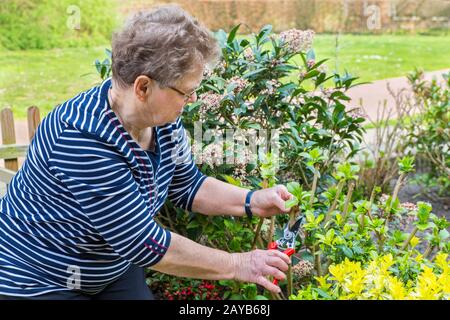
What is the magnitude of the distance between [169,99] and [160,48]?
0.15 meters

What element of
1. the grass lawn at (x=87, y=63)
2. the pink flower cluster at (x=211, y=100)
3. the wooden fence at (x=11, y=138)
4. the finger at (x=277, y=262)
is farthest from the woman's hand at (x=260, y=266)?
the grass lawn at (x=87, y=63)

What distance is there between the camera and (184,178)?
234 cm

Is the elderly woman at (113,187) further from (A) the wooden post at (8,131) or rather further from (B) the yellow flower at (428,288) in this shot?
(A) the wooden post at (8,131)

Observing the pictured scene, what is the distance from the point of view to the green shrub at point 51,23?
10.1m

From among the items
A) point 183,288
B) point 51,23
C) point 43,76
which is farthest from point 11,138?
point 51,23

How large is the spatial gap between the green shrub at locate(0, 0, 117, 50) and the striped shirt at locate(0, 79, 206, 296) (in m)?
8.32

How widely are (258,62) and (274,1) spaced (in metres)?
9.14

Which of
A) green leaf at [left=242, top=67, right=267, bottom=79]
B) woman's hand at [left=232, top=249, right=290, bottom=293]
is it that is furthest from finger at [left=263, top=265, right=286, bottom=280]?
green leaf at [left=242, top=67, right=267, bottom=79]

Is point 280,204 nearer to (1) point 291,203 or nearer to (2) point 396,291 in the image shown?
(1) point 291,203

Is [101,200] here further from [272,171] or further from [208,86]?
[208,86]

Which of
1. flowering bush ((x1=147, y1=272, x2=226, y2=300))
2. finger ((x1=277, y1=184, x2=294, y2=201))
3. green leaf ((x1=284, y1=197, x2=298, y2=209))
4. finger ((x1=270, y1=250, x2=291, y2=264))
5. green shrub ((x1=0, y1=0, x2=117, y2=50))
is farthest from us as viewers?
green shrub ((x1=0, y1=0, x2=117, y2=50))

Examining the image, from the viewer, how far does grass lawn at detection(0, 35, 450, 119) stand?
870cm

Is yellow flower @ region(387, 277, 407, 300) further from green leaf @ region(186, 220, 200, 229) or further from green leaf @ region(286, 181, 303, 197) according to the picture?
green leaf @ region(186, 220, 200, 229)

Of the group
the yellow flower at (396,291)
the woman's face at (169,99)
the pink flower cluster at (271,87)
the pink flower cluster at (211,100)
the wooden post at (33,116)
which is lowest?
the yellow flower at (396,291)
